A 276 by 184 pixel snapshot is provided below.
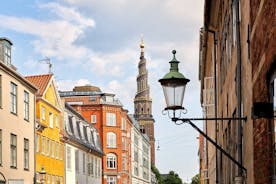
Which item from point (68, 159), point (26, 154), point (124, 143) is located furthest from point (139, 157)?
point (26, 154)

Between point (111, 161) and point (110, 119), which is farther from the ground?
point (110, 119)

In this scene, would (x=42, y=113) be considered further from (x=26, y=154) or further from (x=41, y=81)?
(x=26, y=154)

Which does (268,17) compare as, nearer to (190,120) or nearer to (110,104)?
(190,120)

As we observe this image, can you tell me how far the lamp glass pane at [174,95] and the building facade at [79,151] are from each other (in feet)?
140

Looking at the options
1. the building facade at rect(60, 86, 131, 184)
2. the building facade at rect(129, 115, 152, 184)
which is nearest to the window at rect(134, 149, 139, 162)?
the building facade at rect(129, 115, 152, 184)

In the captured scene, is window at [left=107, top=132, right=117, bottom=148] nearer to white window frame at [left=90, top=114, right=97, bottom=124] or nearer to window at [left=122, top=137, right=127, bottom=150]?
white window frame at [left=90, top=114, right=97, bottom=124]

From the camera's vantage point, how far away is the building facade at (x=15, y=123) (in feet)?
115

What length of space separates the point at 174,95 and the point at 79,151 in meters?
49.5

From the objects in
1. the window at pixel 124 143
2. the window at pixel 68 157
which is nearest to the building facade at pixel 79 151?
the window at pixel 68 157

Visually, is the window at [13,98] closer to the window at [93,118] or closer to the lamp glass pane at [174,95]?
the lamp glass pane at [174,95]

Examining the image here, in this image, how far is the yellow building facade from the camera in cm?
4444

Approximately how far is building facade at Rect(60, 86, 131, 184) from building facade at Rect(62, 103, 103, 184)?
14534mm

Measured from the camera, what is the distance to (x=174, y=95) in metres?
9.80

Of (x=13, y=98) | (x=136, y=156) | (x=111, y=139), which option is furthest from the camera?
(x=136, y=156)
